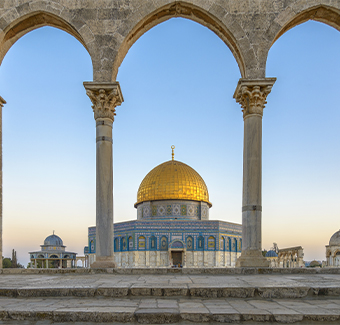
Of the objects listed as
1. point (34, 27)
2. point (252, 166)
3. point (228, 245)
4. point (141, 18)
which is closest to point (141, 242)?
point (228, 245)

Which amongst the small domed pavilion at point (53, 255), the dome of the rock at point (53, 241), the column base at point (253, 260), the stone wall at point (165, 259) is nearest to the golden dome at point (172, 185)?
the stone wall at point (165, 259)

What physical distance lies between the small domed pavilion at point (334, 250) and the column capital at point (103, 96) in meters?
35.7

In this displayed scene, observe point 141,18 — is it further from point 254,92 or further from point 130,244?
point 130,244

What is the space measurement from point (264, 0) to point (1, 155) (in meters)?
7.21

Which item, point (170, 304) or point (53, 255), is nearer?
point (170, 304)

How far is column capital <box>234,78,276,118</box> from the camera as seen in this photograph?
866cm

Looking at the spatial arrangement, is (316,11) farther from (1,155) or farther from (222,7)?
(1,155)

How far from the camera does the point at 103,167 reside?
28.5ft

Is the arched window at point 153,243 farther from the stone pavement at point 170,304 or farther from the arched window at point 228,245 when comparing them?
the stone pavement at point 170,304

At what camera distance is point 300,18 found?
9.07m

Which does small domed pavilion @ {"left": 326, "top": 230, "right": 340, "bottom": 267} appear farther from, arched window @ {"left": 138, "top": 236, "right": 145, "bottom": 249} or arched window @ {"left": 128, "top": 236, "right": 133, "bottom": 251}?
arched window @ {"left": 128, "top": 236, "right": 133, "bottom": 251}

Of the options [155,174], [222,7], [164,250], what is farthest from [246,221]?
[155,174]

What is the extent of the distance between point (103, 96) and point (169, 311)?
574 cm

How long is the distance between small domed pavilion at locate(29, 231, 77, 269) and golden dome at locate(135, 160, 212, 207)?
23.4 metres
